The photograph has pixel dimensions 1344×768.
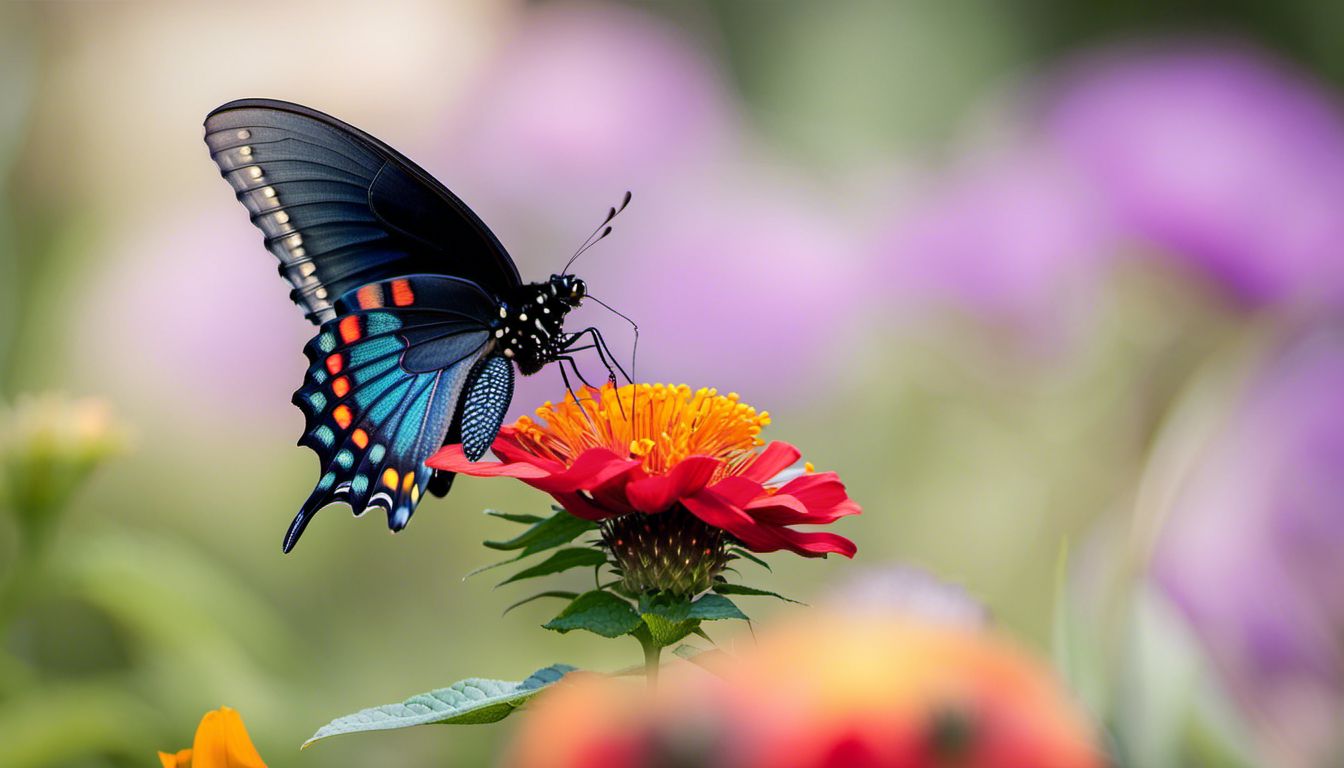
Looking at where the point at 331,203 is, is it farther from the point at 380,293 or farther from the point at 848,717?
the point at 848,717

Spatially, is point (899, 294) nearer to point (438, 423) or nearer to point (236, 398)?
point (236, 398)

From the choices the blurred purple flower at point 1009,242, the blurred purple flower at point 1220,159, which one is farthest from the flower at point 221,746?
the blurred purple flower at point 1009,242

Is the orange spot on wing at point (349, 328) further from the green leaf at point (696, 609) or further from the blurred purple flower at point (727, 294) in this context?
the blurred purple flower at point (727, 294)

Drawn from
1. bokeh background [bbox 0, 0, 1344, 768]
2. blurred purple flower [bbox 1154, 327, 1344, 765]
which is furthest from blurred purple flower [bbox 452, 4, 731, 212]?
blurred purple flower [bbox 1154, 327, 1344, 765]

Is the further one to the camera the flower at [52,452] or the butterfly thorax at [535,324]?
the flower at [52,452]

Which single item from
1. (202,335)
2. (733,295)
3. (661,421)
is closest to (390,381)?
(661,421)

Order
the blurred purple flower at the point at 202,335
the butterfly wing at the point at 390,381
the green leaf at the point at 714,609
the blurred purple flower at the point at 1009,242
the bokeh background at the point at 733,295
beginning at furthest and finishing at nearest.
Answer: the blurred purple flower at the point at 202,335, the blurred purple flower at the point at 1009,242, the bokeh background at the point at 733,295, the butterfly wing at the point at 390,381, the green leaf at the point at 714,609

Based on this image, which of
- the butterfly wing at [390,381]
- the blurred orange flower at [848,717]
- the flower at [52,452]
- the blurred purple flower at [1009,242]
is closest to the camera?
the blurred orange flower at [848,717]

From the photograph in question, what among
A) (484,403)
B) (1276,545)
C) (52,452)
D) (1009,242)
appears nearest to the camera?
(484,403)

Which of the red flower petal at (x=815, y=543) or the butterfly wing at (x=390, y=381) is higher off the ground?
the butterfly wing at (x=390, y=381)

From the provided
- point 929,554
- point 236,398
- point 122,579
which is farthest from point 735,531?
point 236,398
